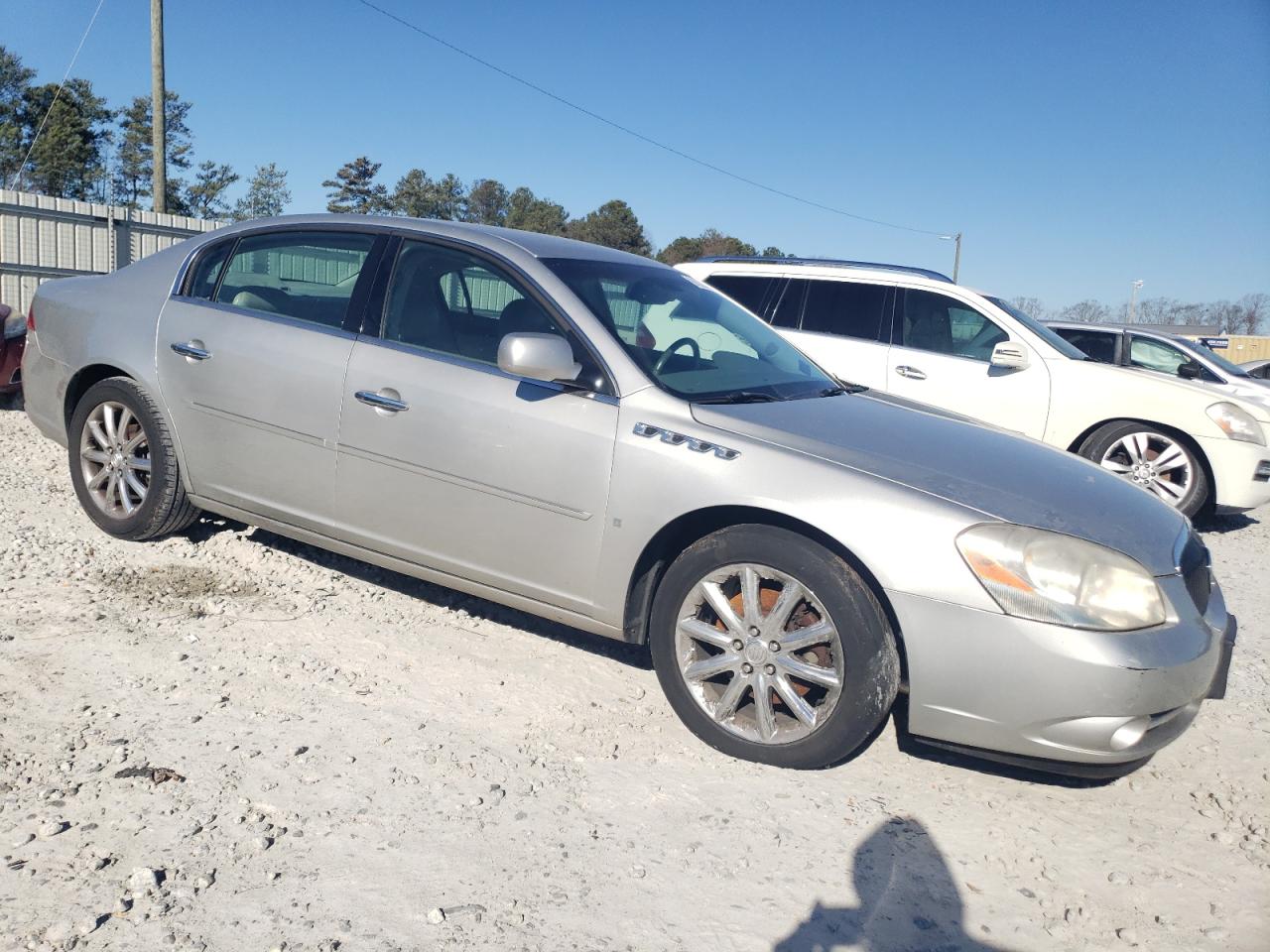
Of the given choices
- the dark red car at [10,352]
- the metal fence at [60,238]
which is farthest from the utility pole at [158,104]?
the dark red car at [10,352]

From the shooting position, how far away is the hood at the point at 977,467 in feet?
10.4

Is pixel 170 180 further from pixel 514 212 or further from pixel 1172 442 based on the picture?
pixel 1172 442

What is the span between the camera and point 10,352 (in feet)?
27.0

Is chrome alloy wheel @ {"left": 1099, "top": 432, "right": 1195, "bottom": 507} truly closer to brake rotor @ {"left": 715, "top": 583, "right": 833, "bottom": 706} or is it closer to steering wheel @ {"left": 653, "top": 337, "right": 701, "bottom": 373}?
steering wheel @ {"left": 653, "top": 337, "right": 701, "bottom": 373}

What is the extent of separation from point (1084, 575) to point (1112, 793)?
0.89 meters

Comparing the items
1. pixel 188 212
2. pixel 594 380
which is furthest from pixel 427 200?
pixel 594 380

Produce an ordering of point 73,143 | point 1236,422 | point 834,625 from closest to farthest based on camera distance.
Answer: point 834,625
point 1236,422
point 73,143

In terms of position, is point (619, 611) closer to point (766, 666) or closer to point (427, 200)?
point (766, 666)

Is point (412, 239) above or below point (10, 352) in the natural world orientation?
above

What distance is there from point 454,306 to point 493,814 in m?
2.09

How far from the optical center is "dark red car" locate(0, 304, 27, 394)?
8.18m

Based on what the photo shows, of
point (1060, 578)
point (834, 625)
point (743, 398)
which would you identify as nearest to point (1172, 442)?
point (743, 398)

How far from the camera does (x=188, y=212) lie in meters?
55.9

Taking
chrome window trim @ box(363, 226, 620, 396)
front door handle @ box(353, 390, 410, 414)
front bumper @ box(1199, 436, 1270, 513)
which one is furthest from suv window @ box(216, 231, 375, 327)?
front bumper @ box(1199, 436, 1270, 513)
